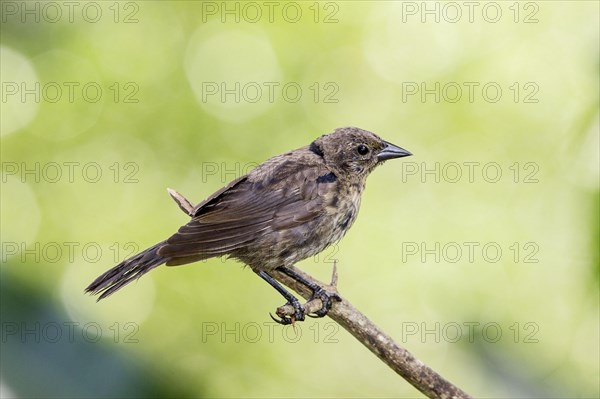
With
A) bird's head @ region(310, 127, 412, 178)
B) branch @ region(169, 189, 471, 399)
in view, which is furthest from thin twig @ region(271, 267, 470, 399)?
bird's head @ region(310, 127, 412, 178)

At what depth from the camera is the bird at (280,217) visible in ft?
13.5

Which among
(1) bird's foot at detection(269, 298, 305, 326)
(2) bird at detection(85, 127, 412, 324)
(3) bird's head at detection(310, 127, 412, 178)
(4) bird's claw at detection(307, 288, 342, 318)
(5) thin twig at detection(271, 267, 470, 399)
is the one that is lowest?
(5) thin twig at detection(271, 267, 470, 399)

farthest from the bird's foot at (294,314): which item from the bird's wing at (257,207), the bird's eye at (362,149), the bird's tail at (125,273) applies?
the bird's eye at (362,149)

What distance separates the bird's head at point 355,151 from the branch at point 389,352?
80 cm

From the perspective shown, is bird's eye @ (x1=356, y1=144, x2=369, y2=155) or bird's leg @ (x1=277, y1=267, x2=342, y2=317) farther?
bird's eye @ (x1=356, y1=144, x2=369, y2=155)

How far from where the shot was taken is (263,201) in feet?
14.4

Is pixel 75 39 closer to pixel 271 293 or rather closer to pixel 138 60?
pixel 138 60

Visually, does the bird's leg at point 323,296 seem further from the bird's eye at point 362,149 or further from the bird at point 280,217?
the bird's eye at point 362,149

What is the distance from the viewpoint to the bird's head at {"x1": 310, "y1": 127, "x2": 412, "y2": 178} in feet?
15.4

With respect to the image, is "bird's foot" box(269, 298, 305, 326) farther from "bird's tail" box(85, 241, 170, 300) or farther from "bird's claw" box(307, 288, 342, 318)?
"bird's tail" box(85, 241, 170, 300)

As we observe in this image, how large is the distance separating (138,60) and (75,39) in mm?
622

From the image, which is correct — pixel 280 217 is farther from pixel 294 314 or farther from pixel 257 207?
pixel 294 314

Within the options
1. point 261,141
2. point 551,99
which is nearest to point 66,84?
point 261,141

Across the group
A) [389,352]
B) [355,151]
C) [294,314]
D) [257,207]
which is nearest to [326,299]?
[294,314]
